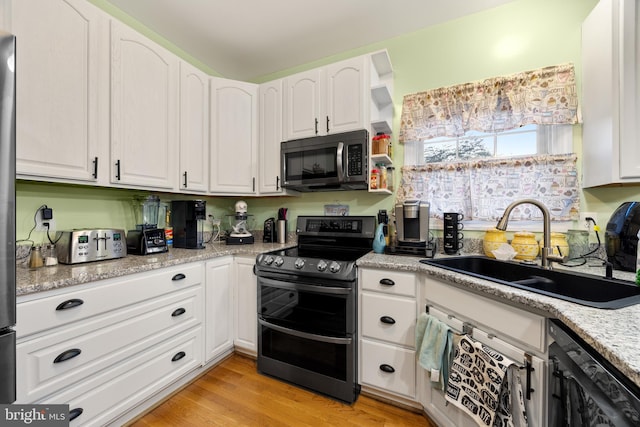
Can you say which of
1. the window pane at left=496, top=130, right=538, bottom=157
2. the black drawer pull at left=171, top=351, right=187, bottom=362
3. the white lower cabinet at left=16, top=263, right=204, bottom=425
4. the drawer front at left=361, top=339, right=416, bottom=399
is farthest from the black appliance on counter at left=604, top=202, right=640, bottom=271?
the black drawer pull at left=171, top=351, right=187, bottom=362

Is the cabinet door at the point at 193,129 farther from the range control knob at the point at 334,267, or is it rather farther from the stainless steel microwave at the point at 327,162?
the range control knob at the point at 334,267

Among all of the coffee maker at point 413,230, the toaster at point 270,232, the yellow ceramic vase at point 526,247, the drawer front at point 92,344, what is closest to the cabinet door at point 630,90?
the yellow ceramic vase at point 526,247

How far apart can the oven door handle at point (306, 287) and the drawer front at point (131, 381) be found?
23.4 inches

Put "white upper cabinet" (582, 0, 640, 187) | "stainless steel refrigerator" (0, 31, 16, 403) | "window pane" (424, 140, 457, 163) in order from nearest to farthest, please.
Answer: "stainless steel refrigerator" (0, 31, 16, 403), "white upper cabinet" (582, 0, 640, 187), "window pane" (424, 140, 457, 163)

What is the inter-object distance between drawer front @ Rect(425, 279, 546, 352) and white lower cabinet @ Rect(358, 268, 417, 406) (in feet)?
0.55

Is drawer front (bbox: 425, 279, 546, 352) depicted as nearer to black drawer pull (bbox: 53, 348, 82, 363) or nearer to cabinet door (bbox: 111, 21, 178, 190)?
black drawer pull (bbox: 53, 348, 82, 363)

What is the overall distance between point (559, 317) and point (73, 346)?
1935 mm

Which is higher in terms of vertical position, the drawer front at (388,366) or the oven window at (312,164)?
the oven window at (312,164)

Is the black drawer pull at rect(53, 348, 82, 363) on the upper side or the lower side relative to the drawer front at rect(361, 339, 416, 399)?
upper

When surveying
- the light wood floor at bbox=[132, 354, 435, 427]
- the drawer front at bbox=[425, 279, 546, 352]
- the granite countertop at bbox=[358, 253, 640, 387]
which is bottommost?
the light wood floor at bbox=[132, 354, 435, 427]

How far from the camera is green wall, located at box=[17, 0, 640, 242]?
156cm

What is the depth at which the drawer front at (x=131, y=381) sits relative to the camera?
1164 millimetres

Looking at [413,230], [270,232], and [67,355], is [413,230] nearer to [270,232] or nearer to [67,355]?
[270,232]

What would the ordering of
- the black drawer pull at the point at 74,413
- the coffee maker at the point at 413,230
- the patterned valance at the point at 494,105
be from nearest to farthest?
the black drawer pull at the point at 74,413 < the patterned valance at the point at 494,105 < the coffee maker at the point at 413,230
